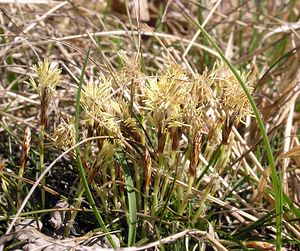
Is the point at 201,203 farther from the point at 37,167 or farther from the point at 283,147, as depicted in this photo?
the point at 283,147

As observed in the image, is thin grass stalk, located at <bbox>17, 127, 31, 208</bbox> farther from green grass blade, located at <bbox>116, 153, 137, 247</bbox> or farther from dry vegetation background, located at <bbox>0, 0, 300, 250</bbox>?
green grass blade, located at <bbox>116, 153, 137, 247</bbox>

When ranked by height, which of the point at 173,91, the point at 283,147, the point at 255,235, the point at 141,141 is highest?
the point at 173,91

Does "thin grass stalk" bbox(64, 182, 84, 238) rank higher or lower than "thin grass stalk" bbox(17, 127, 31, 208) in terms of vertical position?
lower

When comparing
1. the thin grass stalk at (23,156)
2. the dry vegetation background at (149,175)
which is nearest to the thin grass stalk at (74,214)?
the dry vegetation background at (149,175)

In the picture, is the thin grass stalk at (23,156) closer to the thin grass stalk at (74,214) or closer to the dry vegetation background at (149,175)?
the dry vegetation background at (149,175)

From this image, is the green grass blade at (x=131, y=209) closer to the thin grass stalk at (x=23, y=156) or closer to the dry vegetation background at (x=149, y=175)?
the dry vegetation background at (x=149, y=175)

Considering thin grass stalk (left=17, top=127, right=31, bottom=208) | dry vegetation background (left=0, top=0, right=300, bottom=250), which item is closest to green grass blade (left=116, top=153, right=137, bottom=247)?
dry vegetation background (left=0, top=0, right=300, bottom=250)

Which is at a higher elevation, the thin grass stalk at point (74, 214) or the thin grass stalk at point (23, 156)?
the thin grass stalk at point (23, 156)

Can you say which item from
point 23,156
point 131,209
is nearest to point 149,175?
point 131,209

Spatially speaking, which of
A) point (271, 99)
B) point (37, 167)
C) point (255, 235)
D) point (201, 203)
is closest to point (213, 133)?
point (201, 203)

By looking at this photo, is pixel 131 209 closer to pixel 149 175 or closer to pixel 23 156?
pixel 149 175

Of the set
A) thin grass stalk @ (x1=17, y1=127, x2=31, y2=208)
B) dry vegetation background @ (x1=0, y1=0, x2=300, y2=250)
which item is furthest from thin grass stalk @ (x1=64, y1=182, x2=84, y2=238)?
thin grass stalk @ (x1=17, y1=127, x2=31, y2=208)
